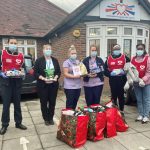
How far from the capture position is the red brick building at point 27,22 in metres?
12.4

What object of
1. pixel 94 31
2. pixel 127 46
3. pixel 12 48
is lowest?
pixel 12 48

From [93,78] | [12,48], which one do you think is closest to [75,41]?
[93,78]

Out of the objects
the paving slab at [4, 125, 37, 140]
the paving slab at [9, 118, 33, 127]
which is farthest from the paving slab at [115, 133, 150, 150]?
the paving slab at [9, 118, 33, 127]

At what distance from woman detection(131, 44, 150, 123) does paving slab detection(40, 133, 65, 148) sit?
214 cm

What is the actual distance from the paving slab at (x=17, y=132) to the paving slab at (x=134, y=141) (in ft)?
5.95

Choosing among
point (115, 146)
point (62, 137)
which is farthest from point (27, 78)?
point (115, 146)

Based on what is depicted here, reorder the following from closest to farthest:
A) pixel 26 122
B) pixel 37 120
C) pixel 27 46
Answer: pixel 26 122 → pixel 37 120 → pixel 27 46

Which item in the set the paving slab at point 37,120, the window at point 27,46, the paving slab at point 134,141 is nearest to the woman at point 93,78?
the paving slab at point 134,141

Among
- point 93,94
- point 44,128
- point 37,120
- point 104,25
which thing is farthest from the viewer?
point 104,25

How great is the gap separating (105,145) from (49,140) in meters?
1.08

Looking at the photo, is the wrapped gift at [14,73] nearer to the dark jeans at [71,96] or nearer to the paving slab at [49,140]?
the dark jeans at [71,96]

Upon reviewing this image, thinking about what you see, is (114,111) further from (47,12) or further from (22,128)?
(47,12)

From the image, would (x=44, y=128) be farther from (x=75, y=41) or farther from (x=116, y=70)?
(x=75, y=41)

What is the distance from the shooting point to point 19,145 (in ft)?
13.6
